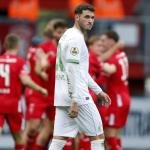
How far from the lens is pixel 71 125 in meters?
11.3

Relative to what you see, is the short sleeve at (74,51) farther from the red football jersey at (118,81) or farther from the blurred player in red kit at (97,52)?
the red football jersey at (118,81)

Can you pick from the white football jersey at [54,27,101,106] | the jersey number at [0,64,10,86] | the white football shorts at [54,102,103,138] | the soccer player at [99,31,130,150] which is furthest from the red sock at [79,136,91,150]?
the white football jersey at [54,27,101,106]

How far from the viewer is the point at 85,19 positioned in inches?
437

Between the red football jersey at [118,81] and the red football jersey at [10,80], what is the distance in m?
1.51

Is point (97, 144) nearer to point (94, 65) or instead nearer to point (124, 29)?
point (94, 65)

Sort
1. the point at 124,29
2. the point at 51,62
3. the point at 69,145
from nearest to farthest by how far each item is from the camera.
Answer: the point at 69,145, the point at 51,62, the point at 124,29

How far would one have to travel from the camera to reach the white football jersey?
10.9 metres

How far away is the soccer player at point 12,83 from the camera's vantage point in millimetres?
13508

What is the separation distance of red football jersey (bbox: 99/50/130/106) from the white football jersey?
3.09 m

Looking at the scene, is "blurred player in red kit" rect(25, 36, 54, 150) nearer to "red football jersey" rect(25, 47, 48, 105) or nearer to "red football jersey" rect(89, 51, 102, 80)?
"red football jersey" rect(25, 47, 48, 105)

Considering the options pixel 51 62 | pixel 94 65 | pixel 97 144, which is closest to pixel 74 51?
pixel 97 144

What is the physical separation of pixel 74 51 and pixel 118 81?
11.5ft

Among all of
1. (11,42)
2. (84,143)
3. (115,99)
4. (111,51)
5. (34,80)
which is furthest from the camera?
(34,80)

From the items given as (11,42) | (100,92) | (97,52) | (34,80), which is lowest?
(34,80)
